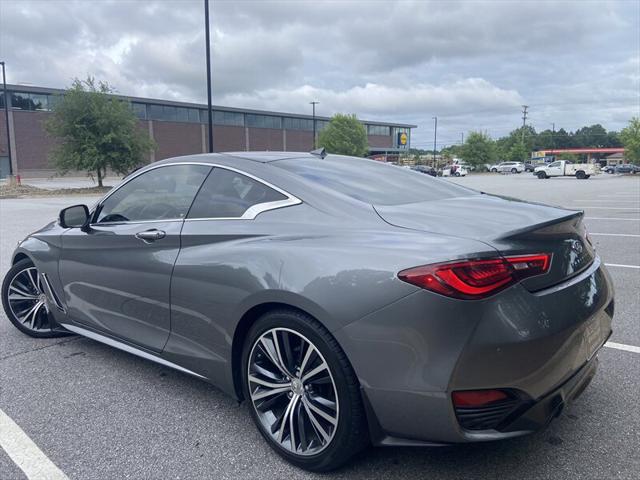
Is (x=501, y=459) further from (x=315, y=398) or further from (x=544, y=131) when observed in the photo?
(x=544, y=131)

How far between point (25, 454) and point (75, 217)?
1791 millimetres

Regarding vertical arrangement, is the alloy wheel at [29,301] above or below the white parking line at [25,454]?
above

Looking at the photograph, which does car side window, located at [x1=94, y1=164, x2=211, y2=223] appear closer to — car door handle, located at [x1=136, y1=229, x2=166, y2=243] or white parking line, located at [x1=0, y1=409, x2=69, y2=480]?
car door handle, located at [x1=136, y1=229, x2=166, y2=243]

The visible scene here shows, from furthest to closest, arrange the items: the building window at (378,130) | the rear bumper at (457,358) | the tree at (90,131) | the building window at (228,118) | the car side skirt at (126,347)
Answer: the building window at (378,130), the building window at (228,118), the tree at (90,131), the car side skirt at (126,347), the rear bumper at (457,358)

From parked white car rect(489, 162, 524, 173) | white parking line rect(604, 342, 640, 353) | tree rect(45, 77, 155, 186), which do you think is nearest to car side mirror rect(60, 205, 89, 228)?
white parking line rect(604, 342, 640, 353)

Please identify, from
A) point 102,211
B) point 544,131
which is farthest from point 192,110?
point 544,131

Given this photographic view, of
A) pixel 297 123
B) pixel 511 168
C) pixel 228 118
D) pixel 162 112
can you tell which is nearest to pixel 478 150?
pixel 511 168

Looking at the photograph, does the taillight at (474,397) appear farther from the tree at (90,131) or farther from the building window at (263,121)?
the building window at (263,121)

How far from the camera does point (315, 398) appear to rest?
2.40 meters

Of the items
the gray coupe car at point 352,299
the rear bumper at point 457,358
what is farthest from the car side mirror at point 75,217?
the rear bumper at point 457,358

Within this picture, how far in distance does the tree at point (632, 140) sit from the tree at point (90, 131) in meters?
54.8

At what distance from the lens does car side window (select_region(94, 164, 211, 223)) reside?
3.21 meters

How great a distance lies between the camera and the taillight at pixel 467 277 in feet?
6.63

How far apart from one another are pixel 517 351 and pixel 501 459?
0.80 metres
